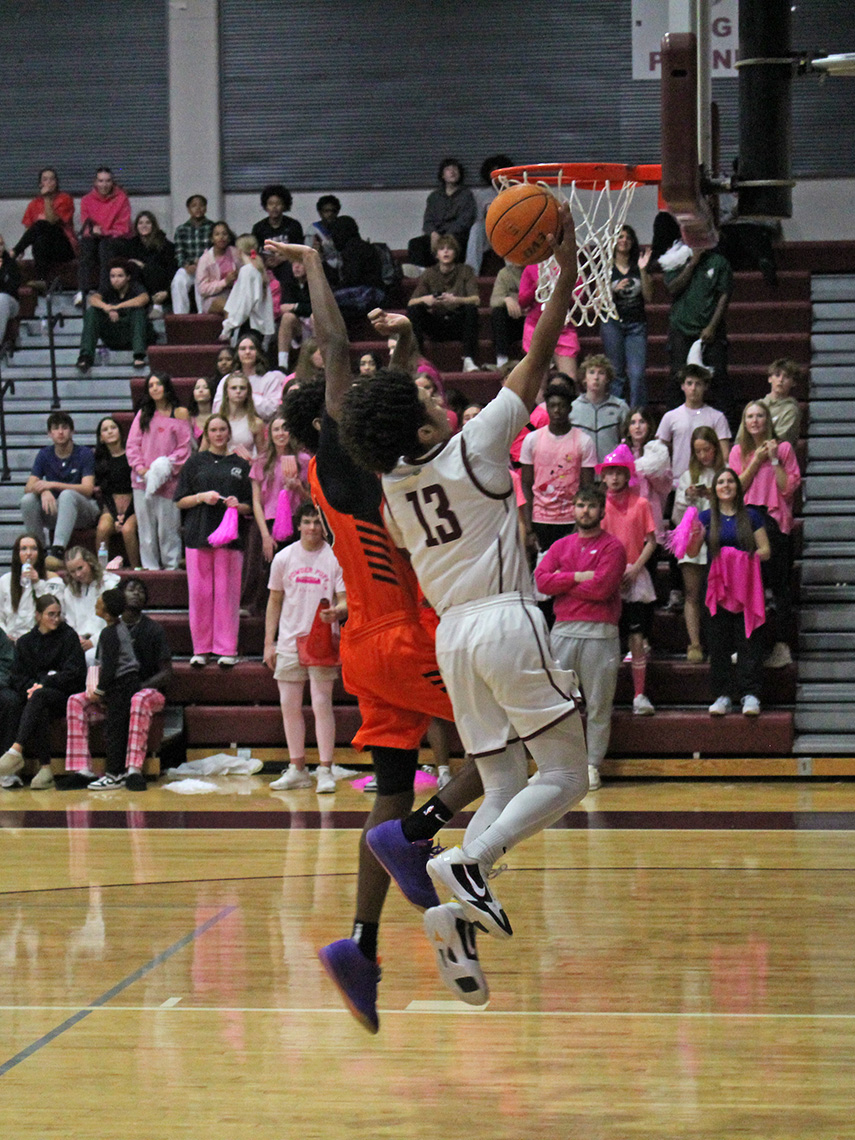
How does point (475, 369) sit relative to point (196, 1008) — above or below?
above

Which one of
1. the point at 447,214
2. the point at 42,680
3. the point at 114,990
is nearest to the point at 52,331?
the point at 447,214

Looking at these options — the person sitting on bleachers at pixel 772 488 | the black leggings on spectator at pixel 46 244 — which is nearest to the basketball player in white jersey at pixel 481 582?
the person sitting on bleachers at pixel 772 488

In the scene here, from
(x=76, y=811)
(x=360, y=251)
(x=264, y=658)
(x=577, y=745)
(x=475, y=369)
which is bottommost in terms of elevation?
(x=76, y=811)

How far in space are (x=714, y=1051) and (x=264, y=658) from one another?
576 cm

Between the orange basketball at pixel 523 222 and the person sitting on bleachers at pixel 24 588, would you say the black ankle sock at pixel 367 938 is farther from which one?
the person sitting on bleachers at pixel 24 588

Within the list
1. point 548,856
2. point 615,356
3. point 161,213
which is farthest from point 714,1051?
point 161,213

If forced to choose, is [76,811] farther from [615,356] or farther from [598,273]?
[615,356]

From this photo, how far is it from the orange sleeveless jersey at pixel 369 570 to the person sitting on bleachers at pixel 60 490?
22.5 ft

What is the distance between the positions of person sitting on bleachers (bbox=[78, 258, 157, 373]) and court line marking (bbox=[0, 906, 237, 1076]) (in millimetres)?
7628

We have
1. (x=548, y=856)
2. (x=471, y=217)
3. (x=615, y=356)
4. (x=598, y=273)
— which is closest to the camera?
(x=548, y=856)

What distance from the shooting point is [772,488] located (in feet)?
31.8

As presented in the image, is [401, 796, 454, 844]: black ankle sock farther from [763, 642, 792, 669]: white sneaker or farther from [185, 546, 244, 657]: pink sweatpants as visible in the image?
[185, 546, 244, 657]: pink sweatpants

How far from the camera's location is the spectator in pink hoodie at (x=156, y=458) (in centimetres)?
1091

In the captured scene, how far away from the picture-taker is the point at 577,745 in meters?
4.07
